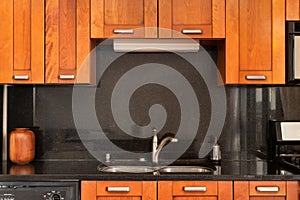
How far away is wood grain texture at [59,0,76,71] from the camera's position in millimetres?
3156

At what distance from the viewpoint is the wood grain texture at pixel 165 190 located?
282 cm

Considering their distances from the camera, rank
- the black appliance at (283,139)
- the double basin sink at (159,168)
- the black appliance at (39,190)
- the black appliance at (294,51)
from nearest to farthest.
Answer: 1. the black appliance at (39,190)
2. the black appliance at (294,51)
3. the double basin sink at (159,168)
4. the black appliance at (283,139)

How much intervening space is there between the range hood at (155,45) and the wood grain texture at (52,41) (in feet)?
1.26

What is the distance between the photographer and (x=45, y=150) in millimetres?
3506

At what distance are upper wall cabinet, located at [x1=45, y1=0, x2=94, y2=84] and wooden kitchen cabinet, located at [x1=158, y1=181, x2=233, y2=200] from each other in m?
0.88

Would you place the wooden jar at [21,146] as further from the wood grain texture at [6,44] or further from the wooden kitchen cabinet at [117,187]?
the wooden kitchen cabinet at [117,187]

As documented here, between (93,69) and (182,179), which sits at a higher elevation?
(93,69)

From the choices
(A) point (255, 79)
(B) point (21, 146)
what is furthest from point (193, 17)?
(B) point (21, 146)

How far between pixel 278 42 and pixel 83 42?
1266mm

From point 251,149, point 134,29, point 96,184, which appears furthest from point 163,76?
point 96,184

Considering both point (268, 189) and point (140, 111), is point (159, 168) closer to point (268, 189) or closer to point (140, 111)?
point (140, 111)

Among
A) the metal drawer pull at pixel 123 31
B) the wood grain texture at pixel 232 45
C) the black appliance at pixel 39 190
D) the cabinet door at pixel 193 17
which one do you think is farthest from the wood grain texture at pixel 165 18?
the black appliance at pixel 39 190

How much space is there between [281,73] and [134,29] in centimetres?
100

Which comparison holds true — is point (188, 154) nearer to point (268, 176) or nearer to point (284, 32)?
point (268, 176)
